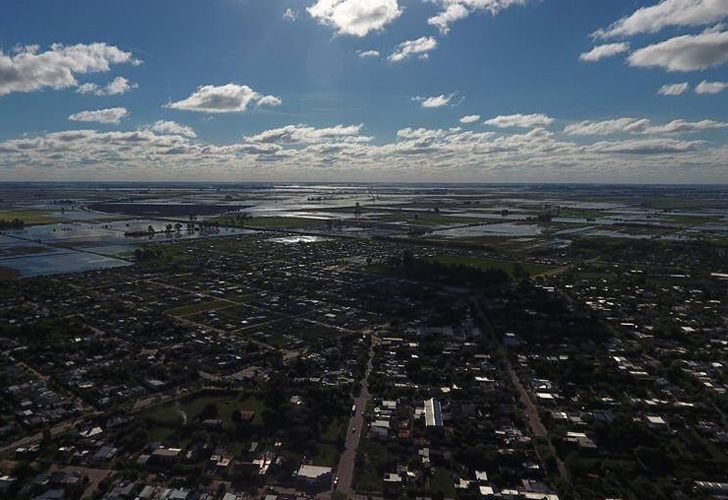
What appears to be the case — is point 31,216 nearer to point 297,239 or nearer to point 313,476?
point 297,239

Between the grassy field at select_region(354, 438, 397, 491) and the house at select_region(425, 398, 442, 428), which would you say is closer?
the grassy field at select_region(354, 438, 397, 491)

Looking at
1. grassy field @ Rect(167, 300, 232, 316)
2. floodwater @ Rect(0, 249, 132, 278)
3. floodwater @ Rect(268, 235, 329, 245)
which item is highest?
floodwater @ Rect(268, 235, 329, 245)

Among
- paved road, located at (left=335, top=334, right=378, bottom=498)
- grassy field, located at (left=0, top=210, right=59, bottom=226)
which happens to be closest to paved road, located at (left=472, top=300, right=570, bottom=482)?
paved road, located at (left=335, top=334, right=378, bottom=498)

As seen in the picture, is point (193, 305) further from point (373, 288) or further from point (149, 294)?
point (373, 288)

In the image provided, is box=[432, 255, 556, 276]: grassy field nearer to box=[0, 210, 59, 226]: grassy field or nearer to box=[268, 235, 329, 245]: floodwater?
box=[268, 235, 329, 245]: floodwater

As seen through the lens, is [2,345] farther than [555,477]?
Yes

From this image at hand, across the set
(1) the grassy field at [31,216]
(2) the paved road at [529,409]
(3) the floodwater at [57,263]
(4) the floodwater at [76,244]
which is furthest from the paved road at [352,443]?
(1) the grassy field at [31,216]

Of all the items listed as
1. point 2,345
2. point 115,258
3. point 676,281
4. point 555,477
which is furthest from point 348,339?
point 115,258

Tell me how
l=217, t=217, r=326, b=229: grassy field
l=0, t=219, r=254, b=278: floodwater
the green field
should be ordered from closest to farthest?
the green field → l=0, t=219, r=254, b=278: floodwater → l=217, t=217, r=326, b=229: grassy field
